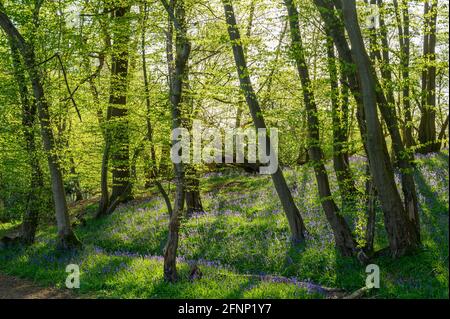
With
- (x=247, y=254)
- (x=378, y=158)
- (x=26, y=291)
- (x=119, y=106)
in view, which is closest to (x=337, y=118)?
(x=378, y=158)

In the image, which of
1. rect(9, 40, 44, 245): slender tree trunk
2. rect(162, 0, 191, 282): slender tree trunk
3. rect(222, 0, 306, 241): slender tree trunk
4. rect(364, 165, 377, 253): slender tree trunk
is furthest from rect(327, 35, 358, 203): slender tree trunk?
rect(9, 40, 44, 245): slender tree trunk

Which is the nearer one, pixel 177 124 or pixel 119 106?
pixel 177 124

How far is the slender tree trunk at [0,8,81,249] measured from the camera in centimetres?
1347

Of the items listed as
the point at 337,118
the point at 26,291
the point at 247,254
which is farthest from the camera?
the point at 247,254

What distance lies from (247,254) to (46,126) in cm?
713

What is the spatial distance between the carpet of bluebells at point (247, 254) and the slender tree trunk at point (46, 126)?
0.63m

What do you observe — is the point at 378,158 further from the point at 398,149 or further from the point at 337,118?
the point at 337,118

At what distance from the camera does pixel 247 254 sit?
10.9 m

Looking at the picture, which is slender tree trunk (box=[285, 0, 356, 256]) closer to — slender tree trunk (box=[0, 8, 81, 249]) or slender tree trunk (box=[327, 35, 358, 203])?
slender tree trunk (box=[327, 35, 358, 203])

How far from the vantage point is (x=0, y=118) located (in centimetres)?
1708

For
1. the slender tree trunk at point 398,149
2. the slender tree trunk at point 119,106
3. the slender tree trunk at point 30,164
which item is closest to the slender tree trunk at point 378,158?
the slender tree trunk at point 398,149

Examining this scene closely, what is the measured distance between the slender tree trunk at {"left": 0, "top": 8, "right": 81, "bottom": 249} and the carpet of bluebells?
635 millimetres

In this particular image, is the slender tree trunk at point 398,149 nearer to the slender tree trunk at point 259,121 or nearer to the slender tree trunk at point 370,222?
the slender tree trunk at point 370,222

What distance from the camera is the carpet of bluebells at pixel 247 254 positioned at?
8094mm
